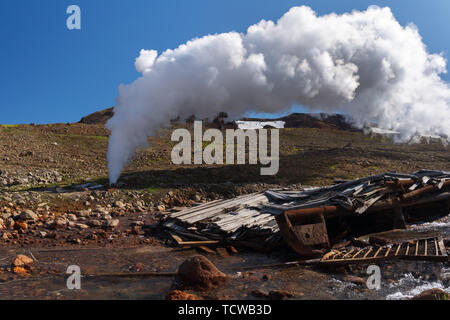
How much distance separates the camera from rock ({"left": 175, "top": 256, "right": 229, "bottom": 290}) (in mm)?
6426

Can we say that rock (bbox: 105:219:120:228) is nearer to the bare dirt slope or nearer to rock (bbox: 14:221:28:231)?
the bare dirt slope

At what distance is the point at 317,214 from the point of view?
9531 millimetres

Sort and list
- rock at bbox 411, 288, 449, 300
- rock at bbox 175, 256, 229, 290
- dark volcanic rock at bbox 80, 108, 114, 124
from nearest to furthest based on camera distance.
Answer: rock at bbox 411, 288, 449, 300
rock at bbox 175, 256, 229, 290
dark volcanic rock at bbox 80, 108, 114, 124

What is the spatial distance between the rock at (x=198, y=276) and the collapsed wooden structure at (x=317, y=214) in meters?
2.87

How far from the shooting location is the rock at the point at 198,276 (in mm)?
6426

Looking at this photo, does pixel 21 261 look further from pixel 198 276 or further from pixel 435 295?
pixel 435 295

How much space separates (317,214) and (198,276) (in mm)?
4467

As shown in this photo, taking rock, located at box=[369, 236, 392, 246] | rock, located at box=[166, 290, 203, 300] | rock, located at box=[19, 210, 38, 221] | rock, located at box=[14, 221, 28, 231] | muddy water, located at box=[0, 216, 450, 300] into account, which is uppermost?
rock, located at box=[19, 210, 38, 221]

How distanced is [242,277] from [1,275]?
5.12m

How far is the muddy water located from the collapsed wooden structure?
2.38 feet

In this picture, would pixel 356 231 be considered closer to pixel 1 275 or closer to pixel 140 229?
pixel 140 229

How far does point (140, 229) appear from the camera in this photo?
11.8 metres

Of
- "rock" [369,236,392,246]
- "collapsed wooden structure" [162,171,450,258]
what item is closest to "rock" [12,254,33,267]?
"collapsed wooden structure" [162,171,450,258]

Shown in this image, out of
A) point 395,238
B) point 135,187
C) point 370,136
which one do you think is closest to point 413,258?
point 395,238
